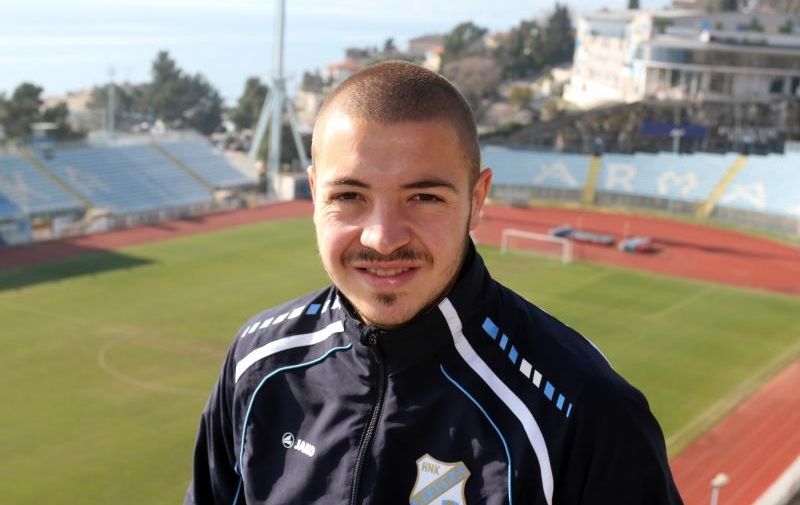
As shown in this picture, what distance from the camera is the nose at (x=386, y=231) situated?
8.21 ft

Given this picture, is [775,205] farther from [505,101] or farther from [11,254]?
[505,101]

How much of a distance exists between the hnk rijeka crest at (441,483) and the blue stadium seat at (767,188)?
42483 millimetres

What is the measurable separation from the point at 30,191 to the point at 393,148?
39.8 metres

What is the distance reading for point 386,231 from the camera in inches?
98.9

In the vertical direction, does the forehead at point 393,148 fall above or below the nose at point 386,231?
above

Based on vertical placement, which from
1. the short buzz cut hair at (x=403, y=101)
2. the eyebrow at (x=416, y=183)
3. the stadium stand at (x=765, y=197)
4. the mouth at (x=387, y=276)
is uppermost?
the short buzz cut hair at (x=403, y=101)

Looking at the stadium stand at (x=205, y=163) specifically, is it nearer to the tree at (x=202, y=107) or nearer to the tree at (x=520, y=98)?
the tree at (x=202, y=107)

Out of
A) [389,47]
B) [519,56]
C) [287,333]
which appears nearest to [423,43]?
[389,47]

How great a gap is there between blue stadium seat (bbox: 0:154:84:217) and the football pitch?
6183 millimetres

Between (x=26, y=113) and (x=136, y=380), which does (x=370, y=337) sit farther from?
(x=26, y=113)

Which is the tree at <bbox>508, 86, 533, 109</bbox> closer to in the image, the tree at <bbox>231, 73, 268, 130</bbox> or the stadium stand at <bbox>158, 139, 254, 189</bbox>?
the tree at <bbox>231, 73, 268, 130</bbox>

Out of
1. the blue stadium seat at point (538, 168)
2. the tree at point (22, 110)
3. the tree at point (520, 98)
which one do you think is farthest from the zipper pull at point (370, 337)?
the tree at point (520, 98)

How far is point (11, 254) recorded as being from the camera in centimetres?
3297

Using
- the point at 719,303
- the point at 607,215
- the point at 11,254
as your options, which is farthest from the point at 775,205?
the point at 11,254
